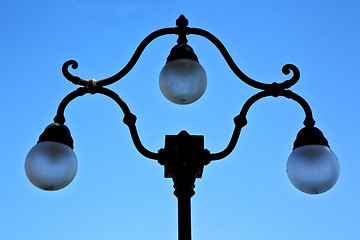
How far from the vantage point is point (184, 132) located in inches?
183

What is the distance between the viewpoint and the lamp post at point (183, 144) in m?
4.56

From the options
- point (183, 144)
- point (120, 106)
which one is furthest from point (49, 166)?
point (183, 144)

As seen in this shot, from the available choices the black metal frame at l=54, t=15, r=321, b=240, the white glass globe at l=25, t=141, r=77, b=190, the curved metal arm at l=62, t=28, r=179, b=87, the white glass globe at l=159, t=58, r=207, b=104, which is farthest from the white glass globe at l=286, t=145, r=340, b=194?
the white glass globe at l=25, t=141, r=77, b=190

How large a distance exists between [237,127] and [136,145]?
0.84 meters

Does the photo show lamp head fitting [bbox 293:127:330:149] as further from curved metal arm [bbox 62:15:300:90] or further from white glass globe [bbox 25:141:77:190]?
white glass globe [bbox 25:141:77:190]

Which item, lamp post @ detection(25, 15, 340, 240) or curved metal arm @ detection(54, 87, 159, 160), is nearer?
lamp post @ detection(25, 15, 340, 240)

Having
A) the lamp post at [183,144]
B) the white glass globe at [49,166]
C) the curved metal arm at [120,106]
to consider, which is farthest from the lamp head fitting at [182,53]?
the white glass globe at [49,166]

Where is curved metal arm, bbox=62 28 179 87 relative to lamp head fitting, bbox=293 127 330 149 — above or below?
above

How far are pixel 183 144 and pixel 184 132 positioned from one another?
0.12 meters

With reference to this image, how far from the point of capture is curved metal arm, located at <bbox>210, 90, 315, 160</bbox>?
4795 millimetres

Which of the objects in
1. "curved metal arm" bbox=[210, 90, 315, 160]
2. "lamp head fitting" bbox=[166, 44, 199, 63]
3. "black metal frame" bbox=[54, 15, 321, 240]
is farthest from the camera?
"lamp head fitting" bbox=[166, 44, 199, 63]

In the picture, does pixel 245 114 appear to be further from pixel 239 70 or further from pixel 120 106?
pixel 120 106

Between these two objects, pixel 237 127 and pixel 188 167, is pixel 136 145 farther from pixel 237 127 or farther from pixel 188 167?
pixel 237 127

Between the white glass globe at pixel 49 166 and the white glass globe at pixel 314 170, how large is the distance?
177 cm
